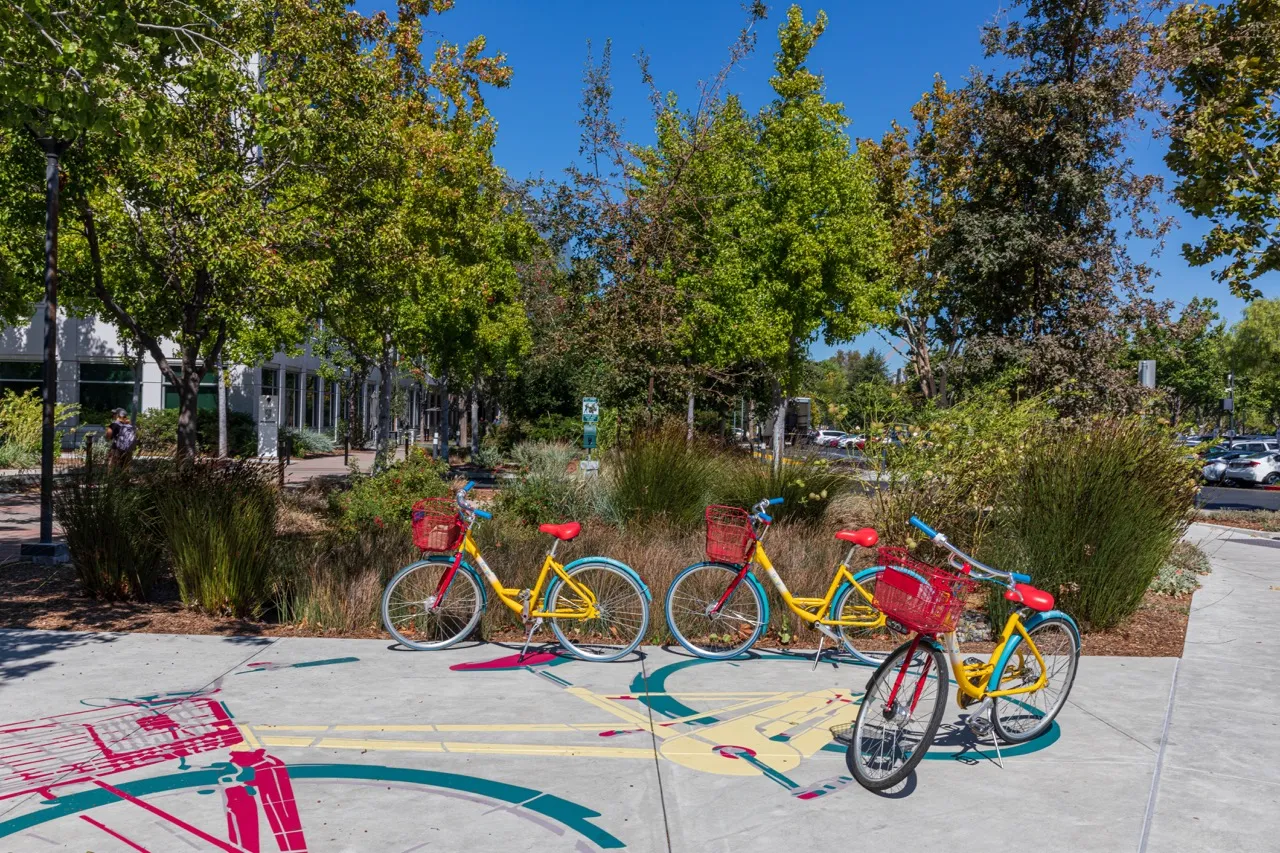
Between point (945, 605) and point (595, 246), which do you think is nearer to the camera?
point (945, 605)

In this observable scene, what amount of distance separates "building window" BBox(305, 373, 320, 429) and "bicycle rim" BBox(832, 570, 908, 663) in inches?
1666

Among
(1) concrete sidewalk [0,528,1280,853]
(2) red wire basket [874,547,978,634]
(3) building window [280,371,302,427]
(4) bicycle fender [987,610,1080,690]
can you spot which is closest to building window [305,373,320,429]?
(3) building window [280,371,302,427]

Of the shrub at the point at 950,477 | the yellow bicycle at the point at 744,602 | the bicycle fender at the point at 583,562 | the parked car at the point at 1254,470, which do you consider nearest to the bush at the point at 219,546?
the bicycle fender at the point at 583,562

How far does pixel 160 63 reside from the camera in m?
9.49

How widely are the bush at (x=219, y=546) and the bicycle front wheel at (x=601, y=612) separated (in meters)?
2.44

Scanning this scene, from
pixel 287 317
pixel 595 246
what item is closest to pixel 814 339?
pixel 595 246

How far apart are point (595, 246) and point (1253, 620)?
12.9 m

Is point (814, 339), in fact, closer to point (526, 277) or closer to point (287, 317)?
point (526, 277)

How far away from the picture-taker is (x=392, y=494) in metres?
10.9

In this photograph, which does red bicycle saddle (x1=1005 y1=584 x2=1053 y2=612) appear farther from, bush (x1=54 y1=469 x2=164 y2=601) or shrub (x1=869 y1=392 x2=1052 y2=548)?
bush (x1=54 y1=469 x2=164 y2=601)

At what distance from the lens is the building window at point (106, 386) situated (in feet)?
113

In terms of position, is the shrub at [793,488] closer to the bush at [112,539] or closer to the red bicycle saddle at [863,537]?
the red bicycle saddle at [863,537]

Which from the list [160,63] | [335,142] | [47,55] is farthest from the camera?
[335,142]

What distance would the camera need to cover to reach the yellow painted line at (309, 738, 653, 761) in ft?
15.4
